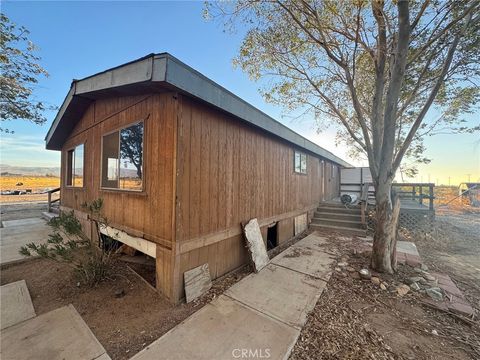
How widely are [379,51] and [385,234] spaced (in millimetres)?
3598

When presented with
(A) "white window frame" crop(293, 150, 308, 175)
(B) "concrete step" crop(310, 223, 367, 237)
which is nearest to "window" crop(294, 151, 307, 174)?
(A) "white window frame" crop(293, 150, 308, 175)

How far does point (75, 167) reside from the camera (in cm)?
634

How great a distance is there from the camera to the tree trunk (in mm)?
3711

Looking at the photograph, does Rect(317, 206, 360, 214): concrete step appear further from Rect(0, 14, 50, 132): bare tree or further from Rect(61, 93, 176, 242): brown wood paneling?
Rect(0, 14, 50, 132): bare tree

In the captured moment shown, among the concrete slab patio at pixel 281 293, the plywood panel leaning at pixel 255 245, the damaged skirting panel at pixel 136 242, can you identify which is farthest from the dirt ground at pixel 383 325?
the damaged skirting panel at pixel 136 242

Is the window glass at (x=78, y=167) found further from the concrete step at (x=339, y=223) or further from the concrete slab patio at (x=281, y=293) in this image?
the concrete step at (x=339, y=223)

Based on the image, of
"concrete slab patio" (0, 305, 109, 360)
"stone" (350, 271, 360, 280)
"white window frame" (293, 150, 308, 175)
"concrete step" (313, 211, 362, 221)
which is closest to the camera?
"concrete slab patio" (0, 305, 109, 360)

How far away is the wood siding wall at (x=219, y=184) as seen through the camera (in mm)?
2921

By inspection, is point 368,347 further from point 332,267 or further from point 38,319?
point 38,319

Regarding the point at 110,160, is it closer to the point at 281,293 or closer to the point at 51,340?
the point at 51,340

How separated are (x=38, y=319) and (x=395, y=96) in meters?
6.37

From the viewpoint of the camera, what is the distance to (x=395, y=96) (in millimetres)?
3514

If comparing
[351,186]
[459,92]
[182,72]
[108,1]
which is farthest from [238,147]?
[351,186]

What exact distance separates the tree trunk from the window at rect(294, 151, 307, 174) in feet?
10.4
